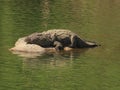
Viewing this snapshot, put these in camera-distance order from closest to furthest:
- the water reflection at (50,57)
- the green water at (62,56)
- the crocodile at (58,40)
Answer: the green water at (62,56) < the water reflection at (50,57) < the crocodile at (58,40)

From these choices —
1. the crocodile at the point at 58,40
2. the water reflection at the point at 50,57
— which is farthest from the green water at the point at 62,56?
the crocodile at the point at 58,40

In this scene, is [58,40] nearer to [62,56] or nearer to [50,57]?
[62,56]

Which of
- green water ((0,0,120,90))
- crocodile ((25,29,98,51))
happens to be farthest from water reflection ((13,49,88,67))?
crocodile ((25,29,98,51))

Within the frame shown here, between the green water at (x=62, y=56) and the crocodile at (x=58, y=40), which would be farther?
the crocodile at (x=58, y=40)

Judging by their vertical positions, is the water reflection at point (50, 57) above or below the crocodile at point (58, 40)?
below

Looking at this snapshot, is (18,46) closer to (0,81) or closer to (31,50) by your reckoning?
(31,50)

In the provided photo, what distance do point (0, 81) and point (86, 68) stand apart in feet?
28.2

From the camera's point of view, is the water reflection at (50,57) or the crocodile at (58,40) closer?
the water reflection at (50,57)

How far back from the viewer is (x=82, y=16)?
8112 cm

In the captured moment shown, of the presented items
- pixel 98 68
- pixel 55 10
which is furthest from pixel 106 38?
pixel 55 10

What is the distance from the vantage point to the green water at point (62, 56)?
42.0m

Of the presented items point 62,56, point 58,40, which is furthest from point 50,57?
point 58,40

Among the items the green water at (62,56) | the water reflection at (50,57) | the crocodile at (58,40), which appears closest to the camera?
the green water at (62,56)

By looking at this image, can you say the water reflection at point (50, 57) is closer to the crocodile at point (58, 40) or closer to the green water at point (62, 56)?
the green water at point (62, 56)
